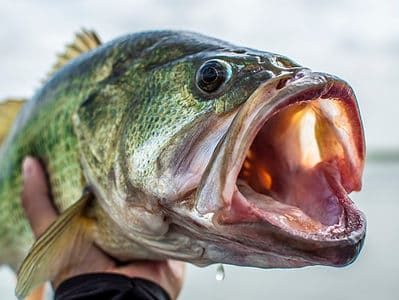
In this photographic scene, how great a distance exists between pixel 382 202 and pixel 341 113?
1402 centimetres

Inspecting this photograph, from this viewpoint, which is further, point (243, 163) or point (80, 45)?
point (80, 45)

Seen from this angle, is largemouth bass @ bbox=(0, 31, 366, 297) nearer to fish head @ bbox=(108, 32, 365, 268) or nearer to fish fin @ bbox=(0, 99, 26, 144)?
fish head @ bbox=(108, 32, 365, 268)

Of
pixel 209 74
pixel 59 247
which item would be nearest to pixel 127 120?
pixel 209 74

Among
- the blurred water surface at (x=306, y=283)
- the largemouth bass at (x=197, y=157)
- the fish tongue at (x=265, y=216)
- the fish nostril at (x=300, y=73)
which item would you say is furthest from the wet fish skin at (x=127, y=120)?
the blurred water surface at (x=306, y=283)

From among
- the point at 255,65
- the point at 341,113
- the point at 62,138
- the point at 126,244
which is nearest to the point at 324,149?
the point at 341,113

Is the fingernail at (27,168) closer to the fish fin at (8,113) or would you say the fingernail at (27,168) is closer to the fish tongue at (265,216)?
the fish fin at (8,113)

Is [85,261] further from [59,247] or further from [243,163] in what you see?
[243,163]

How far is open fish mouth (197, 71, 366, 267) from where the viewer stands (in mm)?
1438

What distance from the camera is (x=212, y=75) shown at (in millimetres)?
1811

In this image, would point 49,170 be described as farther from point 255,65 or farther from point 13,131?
point 255,65

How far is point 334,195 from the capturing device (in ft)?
5.15

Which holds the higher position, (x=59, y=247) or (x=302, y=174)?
(x=302, y=174)

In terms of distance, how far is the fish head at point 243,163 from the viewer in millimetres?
1467

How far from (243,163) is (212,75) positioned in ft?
1.05
